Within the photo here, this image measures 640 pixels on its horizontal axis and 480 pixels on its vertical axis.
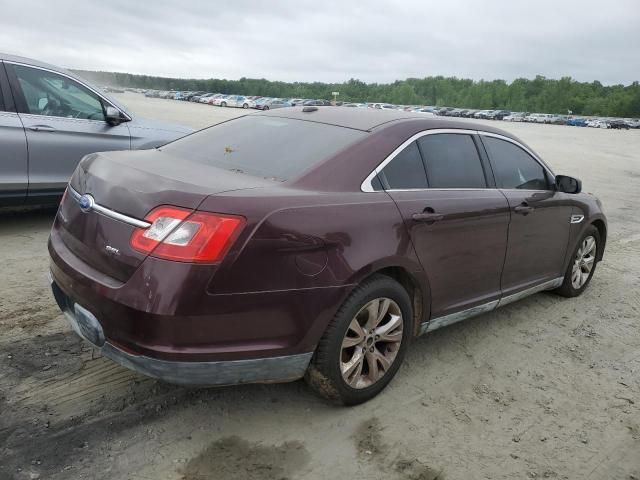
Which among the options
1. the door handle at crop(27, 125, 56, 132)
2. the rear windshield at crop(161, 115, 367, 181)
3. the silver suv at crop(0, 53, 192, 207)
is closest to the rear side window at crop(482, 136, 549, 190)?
the rear windshield at crop(161, 115, 367, 181)

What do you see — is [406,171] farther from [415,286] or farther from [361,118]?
[415,286]

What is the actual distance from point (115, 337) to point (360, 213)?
1.33 metres

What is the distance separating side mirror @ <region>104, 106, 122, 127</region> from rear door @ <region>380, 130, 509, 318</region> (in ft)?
13.6

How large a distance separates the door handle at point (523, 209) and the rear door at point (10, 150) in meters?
4.70

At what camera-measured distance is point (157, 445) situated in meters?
2.69

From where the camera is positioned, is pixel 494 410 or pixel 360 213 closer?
pixel 360 213

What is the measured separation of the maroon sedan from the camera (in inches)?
96.7

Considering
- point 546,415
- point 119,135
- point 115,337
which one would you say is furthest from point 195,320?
point 119,135

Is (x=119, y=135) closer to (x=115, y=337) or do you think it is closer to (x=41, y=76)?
(x=41, y=76)

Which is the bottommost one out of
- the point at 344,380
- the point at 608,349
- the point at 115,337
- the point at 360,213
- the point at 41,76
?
the point at 608,349

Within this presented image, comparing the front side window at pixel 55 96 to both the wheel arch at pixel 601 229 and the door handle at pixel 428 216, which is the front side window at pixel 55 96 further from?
the wheel arch at pixel 601 229

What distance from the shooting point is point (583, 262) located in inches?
203

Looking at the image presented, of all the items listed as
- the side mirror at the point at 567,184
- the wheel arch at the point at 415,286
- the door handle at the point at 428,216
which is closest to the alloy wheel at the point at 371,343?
the wheel arch at the point at 415,286

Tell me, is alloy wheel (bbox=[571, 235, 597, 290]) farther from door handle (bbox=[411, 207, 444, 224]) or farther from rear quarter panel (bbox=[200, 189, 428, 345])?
rear quarter panel (bbox=[200, 189, 428, 345])
